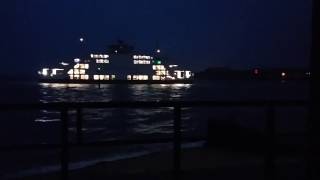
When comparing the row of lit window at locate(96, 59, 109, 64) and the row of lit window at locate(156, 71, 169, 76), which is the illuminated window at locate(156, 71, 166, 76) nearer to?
the row of lit window at locate(156, 71, 169, 76)

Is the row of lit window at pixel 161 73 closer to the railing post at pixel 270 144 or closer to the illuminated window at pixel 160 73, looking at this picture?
the illuminated window at pixel 160 73

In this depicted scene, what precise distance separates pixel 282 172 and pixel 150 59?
17042 centimetres

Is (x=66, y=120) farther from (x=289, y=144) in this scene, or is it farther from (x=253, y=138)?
(x=253, y=138)

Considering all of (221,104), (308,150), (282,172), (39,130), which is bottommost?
(39,130)

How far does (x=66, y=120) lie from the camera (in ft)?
20.4

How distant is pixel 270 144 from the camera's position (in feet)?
22.4

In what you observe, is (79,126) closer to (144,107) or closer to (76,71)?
(144,107)

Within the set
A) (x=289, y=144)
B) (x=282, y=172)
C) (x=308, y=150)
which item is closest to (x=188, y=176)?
(x=282, y=172)

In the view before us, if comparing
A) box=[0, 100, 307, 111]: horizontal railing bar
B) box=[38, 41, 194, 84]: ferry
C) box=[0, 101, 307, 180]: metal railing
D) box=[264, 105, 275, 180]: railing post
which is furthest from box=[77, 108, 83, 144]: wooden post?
box=[38, 41, 194, 84]: ferry

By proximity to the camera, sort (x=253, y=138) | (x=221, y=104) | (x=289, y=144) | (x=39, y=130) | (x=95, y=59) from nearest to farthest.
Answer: (x=221, y=104)
(x=289, y=144)
(x=253, y=138)
(x=39, y=130)
(x=95, y=59)

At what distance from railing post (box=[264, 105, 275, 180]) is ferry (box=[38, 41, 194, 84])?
16167cm

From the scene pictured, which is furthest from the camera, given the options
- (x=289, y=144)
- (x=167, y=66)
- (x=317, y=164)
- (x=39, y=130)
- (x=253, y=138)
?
(x=167, y=66)

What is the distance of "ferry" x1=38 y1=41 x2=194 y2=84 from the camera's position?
6663 inches

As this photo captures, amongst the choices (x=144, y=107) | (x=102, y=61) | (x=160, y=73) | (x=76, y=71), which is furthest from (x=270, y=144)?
(x=76, y=71)
